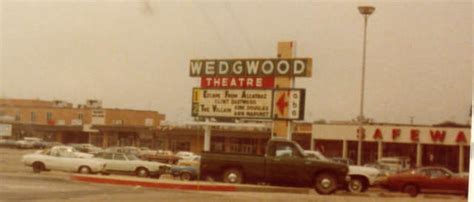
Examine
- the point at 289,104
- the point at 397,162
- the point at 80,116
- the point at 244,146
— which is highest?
the point at 289,104

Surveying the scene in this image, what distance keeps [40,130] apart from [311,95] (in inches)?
198

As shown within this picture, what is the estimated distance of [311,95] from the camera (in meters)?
13.5

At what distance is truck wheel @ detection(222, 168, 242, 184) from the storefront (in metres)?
1.58

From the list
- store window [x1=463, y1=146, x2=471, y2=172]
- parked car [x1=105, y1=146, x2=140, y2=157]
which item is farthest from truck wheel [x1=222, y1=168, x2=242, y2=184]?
store window [x1=463, y1=146, x2=471, y2=172]

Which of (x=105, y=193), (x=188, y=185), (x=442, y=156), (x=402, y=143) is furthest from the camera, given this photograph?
(x=188, y=185)

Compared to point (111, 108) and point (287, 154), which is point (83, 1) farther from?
point (287, 154)

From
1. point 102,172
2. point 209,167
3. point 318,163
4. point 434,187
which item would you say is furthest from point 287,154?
point 102,172

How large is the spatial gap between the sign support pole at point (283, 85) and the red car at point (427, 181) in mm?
2132

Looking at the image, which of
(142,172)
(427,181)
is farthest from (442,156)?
(142,172)

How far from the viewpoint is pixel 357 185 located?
14.6 meters

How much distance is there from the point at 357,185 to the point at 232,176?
2479mm

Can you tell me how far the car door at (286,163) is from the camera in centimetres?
1390

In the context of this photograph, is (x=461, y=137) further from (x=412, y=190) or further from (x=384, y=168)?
(x=412, y=190)

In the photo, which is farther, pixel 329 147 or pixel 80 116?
pixel 80 116
